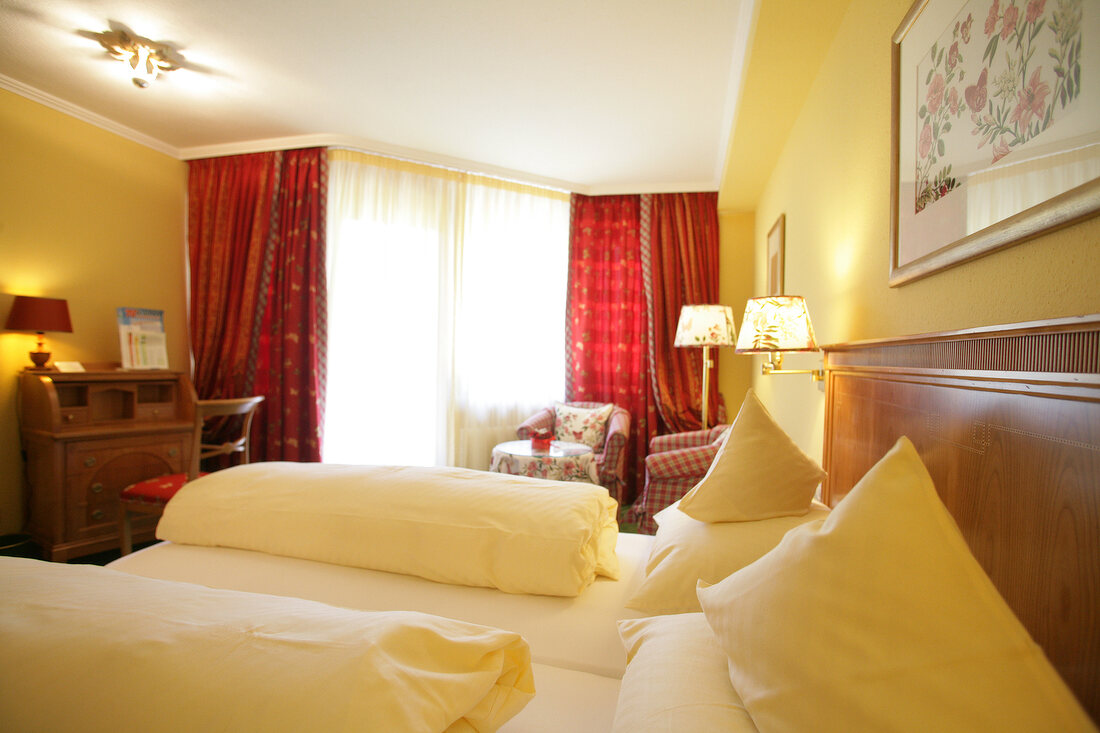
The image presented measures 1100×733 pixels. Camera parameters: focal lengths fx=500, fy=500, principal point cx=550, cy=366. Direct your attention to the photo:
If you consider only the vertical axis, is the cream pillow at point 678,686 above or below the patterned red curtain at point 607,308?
below

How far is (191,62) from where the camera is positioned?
9.07 feet

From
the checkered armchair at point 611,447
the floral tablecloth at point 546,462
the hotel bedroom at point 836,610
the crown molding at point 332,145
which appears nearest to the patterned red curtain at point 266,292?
the crown molding at point 332,145

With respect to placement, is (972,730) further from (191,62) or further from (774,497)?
(191,62)

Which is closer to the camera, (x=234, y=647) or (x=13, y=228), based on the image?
(x=234, y=647)

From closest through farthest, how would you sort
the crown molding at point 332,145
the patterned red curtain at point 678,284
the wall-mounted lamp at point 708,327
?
the crown molding at point 332,145 < the wall-mounted lamp at point 708,327 < the patterned red curtain at point 678,284

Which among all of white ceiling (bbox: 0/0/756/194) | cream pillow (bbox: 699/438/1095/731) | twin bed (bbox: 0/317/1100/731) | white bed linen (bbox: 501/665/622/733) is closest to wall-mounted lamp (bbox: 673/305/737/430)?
white ceiling (bbox: 0/0/756/194)

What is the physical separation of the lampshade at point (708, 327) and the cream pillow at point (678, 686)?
276cm

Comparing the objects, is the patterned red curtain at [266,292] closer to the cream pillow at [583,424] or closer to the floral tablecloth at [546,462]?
the floral tablecloth at [546,462]

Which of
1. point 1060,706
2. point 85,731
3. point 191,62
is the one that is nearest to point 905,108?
point 1060,706

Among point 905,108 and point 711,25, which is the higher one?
point 711,25

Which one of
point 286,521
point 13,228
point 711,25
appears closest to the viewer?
point 286,521

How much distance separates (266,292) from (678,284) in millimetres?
3437

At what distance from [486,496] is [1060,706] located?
48.4 inches

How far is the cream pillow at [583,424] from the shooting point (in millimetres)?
4125
